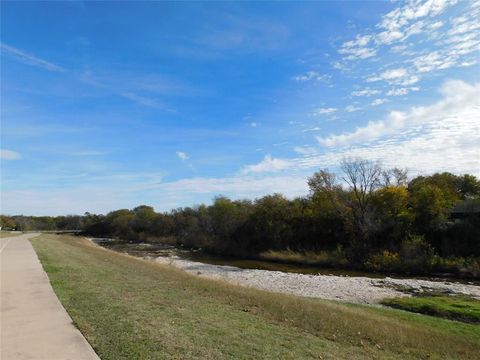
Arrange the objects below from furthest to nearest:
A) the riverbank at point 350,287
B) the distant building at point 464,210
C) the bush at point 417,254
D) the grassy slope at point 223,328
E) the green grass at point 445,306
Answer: the distant building at point 464,210 → the bush at point 417,254 → the riverbank at point 350,287 → the green grass at point 445,306 → the grassy slope at point 223,328

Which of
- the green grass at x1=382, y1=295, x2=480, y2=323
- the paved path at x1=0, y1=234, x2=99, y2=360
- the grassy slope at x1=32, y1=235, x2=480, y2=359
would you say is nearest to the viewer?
the paved path at x1=0, y1=234, x2=99, y2=360

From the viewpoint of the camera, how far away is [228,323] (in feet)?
33.2

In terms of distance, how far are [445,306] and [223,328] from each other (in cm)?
1600

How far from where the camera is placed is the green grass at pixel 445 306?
18.9 metres

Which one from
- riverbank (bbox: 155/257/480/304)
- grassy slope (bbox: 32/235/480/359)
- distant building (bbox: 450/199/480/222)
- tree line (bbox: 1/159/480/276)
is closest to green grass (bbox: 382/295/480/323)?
riverbank (bbox: 155/257/480/304)

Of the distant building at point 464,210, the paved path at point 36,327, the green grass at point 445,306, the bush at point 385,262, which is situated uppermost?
the distant building at point 464,210

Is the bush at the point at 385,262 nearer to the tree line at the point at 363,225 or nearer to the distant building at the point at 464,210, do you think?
the tree line at the point at 363,225

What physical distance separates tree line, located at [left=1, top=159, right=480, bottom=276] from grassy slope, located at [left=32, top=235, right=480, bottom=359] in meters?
26.4

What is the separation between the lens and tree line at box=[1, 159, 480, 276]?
41.1m

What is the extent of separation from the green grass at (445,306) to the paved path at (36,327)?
17.2 meters

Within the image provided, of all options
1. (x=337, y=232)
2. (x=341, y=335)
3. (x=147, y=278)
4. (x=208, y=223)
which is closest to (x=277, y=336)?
(x=341, y=335)

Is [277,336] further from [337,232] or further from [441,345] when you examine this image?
[337,232]

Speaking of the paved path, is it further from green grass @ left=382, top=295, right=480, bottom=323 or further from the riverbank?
green grass @ left=382, top=295, right=480, bottom=323

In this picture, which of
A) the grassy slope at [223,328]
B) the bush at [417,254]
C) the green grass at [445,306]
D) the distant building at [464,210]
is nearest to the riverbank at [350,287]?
Result: the green grass at [445,306]
